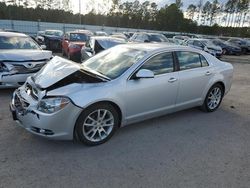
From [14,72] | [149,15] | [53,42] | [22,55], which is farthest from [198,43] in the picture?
[149,15]

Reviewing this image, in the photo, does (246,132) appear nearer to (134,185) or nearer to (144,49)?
(144,49)

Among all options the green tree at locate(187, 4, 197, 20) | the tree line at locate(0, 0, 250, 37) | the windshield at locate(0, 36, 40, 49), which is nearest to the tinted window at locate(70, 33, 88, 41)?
the windshield at locate(0, 36, 40, 49)

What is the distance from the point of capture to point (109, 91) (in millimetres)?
3824

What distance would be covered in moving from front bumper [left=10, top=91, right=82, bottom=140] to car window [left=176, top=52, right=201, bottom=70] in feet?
7.55

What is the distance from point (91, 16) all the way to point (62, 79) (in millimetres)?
67154

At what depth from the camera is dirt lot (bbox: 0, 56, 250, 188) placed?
3.05 metres

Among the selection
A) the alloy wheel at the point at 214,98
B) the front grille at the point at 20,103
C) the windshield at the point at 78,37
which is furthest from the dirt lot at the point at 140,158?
the windshield at the point at 78,37

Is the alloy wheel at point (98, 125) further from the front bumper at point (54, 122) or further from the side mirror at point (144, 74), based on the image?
the side mirror at point (144, 74)

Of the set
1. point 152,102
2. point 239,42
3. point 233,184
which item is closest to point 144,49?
point 152,102

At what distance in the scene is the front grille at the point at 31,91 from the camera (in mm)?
3815

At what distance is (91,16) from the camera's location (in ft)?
221

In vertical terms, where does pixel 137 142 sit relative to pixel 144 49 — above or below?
below

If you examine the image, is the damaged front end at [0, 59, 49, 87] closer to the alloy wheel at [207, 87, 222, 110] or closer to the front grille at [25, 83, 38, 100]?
the front grille at [25, 83, 38, 100]

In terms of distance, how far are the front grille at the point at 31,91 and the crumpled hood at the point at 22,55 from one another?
8.64 ft
